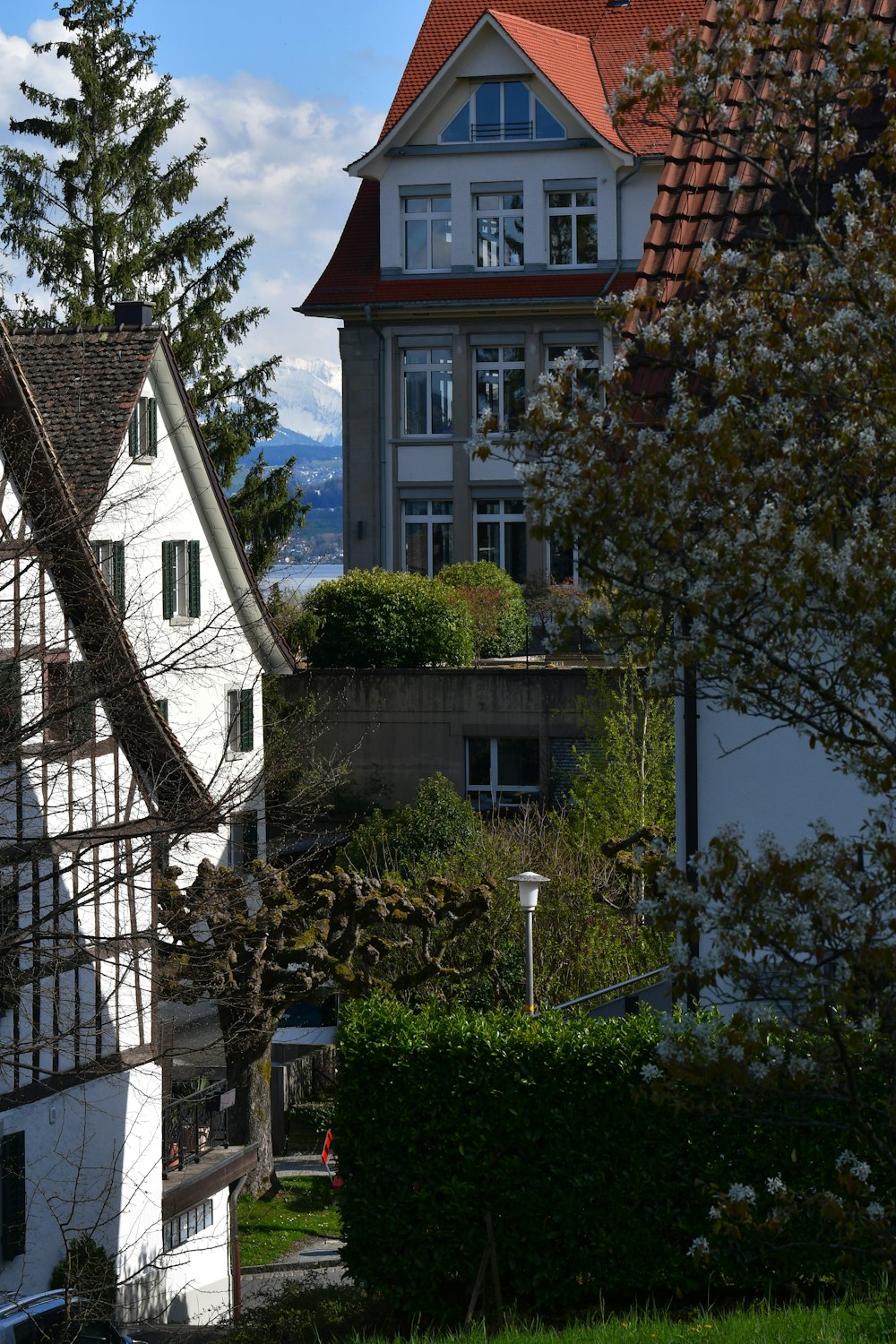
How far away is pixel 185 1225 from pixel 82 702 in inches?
431

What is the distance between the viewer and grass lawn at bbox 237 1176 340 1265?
71.2ft

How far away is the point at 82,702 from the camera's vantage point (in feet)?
35.4

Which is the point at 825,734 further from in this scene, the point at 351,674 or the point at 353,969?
the point at 351,674

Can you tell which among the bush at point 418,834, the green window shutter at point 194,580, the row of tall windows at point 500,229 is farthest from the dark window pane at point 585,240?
the bush at point 418,834

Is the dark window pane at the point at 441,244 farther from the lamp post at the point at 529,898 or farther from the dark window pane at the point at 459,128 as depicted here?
the lamp post at the point at 529,898

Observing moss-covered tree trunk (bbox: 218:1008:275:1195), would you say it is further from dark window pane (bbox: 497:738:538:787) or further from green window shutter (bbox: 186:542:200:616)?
dark window pane (bbox: 497:738:538:787)

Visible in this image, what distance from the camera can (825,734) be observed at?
5777 millimetres

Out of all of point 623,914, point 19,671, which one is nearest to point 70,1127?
point 19,671

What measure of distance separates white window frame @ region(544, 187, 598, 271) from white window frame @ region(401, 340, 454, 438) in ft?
12.1

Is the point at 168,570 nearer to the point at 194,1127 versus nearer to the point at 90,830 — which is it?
the point at 194,1127

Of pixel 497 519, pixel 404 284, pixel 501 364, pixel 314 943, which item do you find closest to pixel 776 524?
pixel 314 943

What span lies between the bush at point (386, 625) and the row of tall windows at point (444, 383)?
30.9ft

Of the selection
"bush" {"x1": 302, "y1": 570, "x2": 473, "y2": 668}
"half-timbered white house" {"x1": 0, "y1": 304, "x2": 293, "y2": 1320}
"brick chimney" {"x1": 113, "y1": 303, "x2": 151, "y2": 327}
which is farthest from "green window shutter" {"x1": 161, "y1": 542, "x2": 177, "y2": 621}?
"bush" {"x1": 302, "y1": 570, "x2": 473, "y2": 668}

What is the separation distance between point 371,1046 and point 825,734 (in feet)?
27.1
